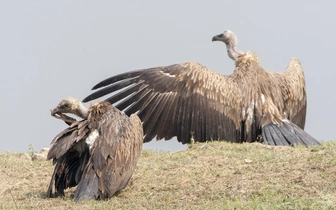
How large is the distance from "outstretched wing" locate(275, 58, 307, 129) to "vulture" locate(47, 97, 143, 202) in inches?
190

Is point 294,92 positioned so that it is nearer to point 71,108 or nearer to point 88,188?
point 71,108

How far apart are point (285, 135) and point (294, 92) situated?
1.95 m

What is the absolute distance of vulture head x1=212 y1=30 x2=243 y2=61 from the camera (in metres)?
13.5

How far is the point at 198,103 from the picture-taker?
11281 mm

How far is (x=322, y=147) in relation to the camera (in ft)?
29.4

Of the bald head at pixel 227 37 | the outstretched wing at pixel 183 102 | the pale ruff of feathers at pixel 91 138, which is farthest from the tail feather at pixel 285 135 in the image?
the pale ruff of feathers at pixel 91 138

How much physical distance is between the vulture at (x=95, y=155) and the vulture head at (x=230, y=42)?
18.2ft

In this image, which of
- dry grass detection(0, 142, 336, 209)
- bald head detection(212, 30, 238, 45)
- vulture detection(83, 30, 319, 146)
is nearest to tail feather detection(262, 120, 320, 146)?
vulture detection(83, 30, 319, 146)

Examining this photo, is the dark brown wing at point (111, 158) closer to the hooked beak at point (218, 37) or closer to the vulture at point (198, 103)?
the vulture at point (198, 103)

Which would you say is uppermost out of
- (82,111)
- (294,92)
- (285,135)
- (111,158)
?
(82,111)

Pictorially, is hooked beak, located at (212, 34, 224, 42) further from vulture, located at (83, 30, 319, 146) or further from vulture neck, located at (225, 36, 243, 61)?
vulture, located at (83, 30, 319, 146)

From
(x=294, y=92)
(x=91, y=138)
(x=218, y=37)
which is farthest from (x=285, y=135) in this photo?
(x=91, y=138)

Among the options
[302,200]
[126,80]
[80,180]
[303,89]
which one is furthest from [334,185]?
[303,89]

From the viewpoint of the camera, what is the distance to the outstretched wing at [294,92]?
12.6m
